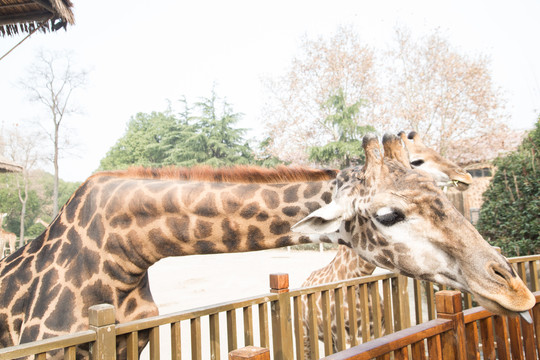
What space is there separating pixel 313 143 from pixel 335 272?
60.0 feet

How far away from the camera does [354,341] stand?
9.11 feet

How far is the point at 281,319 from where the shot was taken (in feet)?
7.89

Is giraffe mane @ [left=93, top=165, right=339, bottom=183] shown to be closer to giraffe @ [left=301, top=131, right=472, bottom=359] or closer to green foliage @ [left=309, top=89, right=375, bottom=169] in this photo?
giraffe @ [left=301, top=131, right=472, bottom=359]

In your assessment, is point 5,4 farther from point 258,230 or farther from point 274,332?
point 274,332

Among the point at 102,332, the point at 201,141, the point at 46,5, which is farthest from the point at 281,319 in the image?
the point at 201,141

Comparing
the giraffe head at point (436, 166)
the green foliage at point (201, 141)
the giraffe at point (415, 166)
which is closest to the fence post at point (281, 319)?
the giraffe at point (415, 166)

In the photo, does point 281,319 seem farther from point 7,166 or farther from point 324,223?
point 7,166

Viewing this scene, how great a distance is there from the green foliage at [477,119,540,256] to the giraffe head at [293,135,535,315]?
17.4 feet

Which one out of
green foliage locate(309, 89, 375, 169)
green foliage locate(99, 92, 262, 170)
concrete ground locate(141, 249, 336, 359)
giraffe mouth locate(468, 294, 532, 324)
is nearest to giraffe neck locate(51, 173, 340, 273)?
giraffe mouth locate(468, 294, 532, 324)

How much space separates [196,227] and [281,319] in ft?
2.66

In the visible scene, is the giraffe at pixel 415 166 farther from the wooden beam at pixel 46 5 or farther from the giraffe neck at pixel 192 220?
the wooden beam at pixel 46 5

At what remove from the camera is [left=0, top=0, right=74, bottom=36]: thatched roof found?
212 inches

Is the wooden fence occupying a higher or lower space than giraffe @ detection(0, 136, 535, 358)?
lower

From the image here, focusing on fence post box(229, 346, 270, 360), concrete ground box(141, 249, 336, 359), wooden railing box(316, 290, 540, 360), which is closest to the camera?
fence post box(229, 346, 270, 360)
